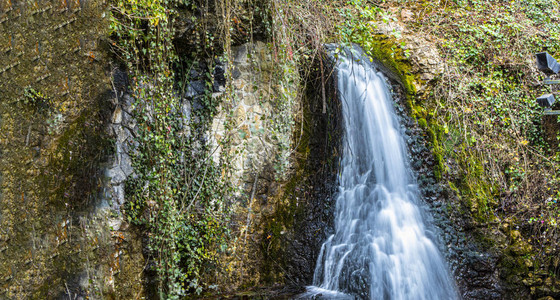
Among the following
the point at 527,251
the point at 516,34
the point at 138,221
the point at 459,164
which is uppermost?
the point at 516,34

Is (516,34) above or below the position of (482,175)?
above

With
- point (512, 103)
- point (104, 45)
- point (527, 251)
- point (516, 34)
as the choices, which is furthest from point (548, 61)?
point (104, 45)

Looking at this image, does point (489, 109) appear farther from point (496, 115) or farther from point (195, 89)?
point (195, 89)

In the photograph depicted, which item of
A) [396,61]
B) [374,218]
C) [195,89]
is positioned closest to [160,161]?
[195,89]

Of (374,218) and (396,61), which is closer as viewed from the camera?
(374,218)

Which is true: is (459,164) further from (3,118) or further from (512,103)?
(3,118)

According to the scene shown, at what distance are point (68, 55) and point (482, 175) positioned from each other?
474 centimetres

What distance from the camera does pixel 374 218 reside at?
487 cm

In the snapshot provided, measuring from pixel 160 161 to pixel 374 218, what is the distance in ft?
8.15

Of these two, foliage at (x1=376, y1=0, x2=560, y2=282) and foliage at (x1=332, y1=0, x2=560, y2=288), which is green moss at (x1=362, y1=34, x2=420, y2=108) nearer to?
foliage at (x1=332, y1=0, x2=560, y2=288)

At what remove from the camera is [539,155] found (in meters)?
5.60

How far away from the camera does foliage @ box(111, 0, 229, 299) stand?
3623 millimetres

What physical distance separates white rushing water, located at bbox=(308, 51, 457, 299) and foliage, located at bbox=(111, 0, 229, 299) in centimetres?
136

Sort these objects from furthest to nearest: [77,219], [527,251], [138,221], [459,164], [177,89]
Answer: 1. [459,164]
2. [527,251]
3. [177,89]
4. [138,221]
5. [77,219]
